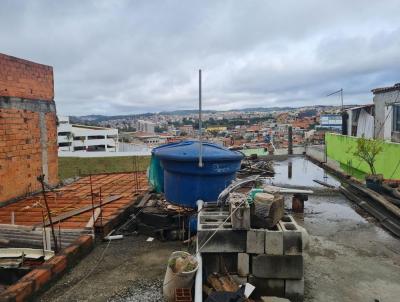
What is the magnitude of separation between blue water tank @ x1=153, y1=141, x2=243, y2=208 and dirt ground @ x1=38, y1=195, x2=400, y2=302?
40.0 inches

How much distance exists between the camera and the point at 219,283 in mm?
4848

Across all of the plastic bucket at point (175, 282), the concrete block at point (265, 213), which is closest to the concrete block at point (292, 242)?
the concrete block at point (265, 213)

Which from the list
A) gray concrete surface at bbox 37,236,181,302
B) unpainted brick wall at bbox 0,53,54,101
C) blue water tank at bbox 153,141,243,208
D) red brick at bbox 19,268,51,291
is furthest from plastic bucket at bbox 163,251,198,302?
unpainted brick wall at bbox 0,53,54,101

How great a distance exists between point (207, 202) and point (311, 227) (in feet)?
9.90

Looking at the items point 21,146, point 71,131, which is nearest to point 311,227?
point 21,146

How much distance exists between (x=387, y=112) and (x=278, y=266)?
17.1 m

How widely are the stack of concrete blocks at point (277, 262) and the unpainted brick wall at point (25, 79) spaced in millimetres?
7893

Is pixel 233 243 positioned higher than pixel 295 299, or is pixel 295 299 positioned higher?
pixel 233 243

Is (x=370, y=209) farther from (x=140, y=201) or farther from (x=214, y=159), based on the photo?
(x=140, y=201)

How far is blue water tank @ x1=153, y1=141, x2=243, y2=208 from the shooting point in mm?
6840

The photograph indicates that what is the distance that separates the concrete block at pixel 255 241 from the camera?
5.00m

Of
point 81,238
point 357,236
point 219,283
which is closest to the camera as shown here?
point 219,283

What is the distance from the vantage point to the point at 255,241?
501cm

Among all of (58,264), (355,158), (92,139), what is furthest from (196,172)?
(92,139)
